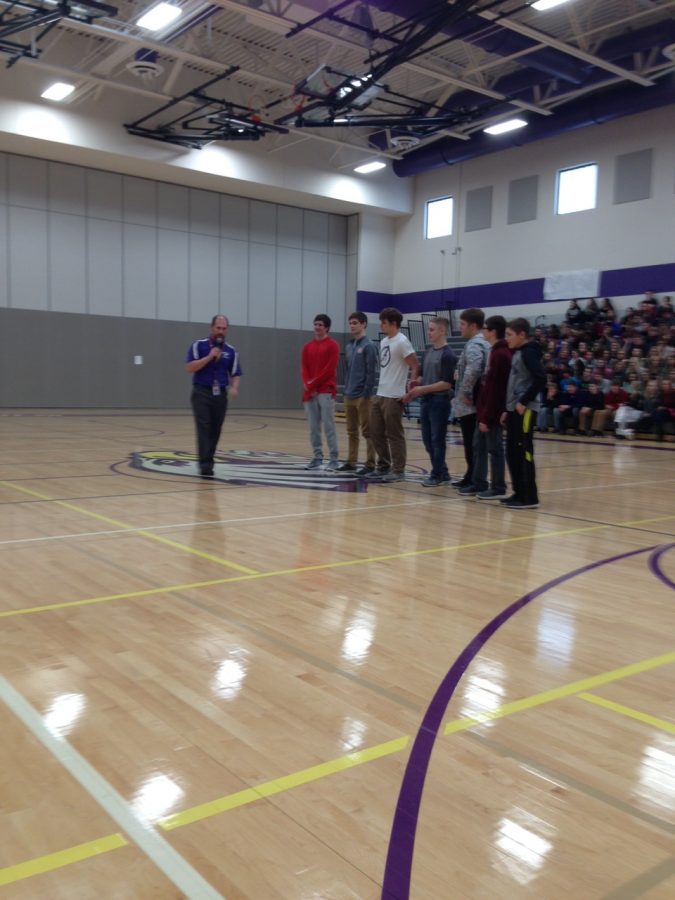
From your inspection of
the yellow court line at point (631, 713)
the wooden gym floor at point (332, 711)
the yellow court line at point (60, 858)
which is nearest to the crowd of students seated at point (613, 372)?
the wooden gym floor at point (332, 711)

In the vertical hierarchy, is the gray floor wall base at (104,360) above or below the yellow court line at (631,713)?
above

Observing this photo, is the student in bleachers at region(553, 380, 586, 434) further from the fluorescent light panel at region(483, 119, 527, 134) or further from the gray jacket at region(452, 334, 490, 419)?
the gray jacket at region(452, 334, 490, 419)

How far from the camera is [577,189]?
21.6m

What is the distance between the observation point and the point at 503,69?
19.2m

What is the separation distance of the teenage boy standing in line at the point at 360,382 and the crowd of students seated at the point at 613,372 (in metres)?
8.01

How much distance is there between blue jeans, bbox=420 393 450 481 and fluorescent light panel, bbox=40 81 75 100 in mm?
15242

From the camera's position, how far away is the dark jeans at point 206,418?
25.7 ft

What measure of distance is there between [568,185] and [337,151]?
7.15m

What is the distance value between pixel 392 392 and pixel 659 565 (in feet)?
11.5

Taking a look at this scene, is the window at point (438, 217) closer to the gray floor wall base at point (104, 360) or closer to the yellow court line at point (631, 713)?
the gray floor wall base at point (104, 360)

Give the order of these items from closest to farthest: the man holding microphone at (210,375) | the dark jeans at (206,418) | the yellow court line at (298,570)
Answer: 1. the yellow court line at (298,570)
2. the man holding microphone at (210,375)
3. the dark jeans at (206,418)

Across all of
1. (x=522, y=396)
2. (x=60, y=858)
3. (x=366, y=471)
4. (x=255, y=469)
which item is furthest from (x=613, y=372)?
(x=60, y=858)

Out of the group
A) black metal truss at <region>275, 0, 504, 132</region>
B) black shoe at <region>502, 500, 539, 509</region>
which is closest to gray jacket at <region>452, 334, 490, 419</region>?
black shoe at <region>502, 500, 539, 509</region>

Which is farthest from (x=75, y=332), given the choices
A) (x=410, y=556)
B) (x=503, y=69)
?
(x=410, y=556)
